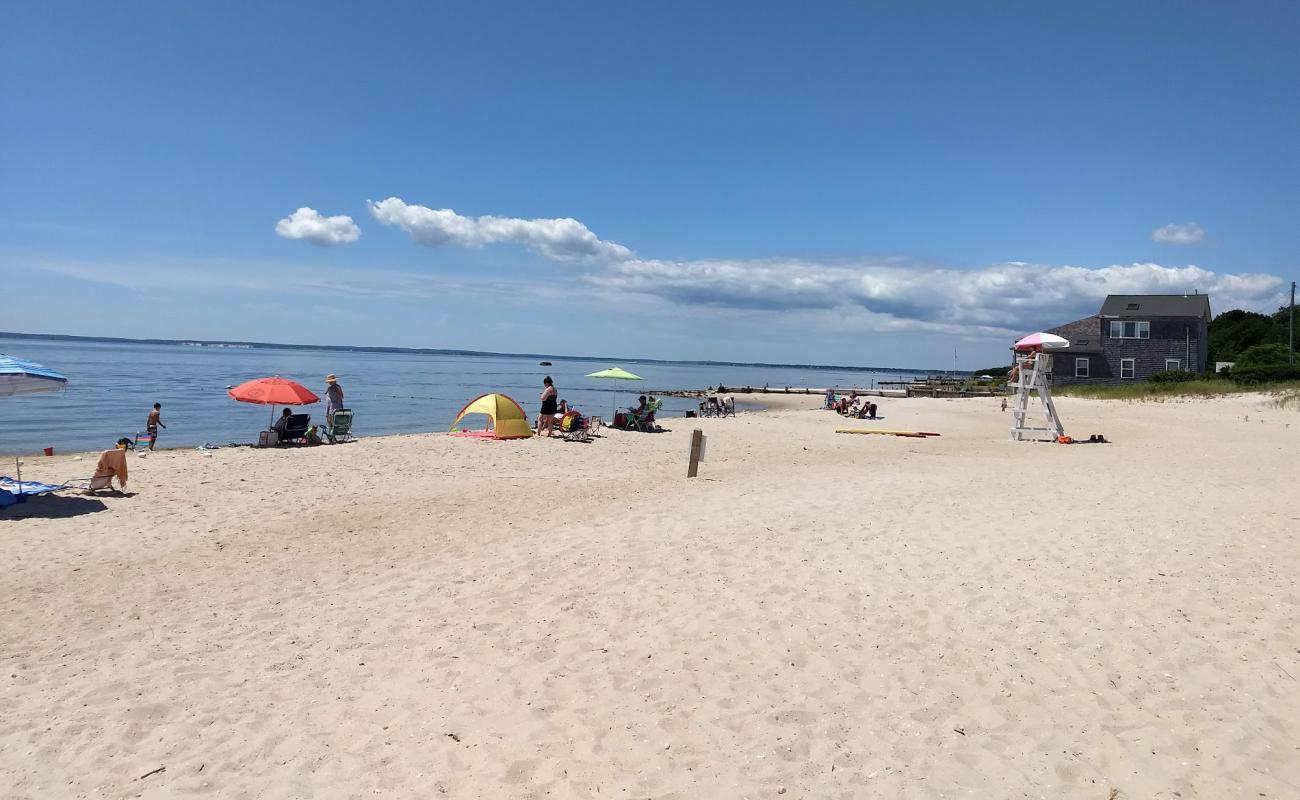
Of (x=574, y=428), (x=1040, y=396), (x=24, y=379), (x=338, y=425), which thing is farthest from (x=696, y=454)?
(x=1040, y=396)

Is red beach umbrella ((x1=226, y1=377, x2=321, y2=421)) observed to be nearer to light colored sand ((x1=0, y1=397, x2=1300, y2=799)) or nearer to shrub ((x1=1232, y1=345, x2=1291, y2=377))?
light colored sand ((x1=0, y1=397, x2=1300, y2=799))

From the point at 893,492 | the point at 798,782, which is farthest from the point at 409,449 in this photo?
the point at 798,782

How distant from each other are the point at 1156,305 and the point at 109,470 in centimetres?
4999

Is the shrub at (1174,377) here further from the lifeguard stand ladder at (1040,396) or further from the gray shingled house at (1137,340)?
the lifeguard stand ladder at (1040,396)

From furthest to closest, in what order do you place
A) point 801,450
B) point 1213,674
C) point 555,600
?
point 801,450, point 555,600, point 1213,674

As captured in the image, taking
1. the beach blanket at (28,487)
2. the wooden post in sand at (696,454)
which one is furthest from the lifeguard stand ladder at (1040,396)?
the beach blanket at (28,487)

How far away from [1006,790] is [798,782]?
1048 mm

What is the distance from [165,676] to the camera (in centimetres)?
529

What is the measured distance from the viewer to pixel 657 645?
18.7ft

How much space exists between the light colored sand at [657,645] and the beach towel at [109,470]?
0.71 metres

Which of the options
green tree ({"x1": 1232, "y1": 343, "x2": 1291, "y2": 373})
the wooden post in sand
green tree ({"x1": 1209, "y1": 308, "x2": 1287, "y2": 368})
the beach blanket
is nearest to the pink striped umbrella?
the wooden post in sand

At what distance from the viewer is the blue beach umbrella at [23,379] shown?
9.53 metres

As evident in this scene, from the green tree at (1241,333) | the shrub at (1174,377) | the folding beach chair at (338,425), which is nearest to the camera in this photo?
the folding beach chair at (338,425)

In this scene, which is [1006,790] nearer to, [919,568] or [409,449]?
[919,568]
